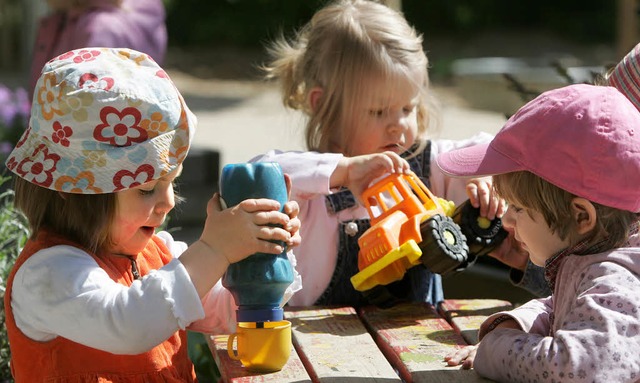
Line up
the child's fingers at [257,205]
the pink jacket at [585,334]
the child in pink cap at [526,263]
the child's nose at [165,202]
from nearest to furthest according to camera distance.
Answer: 1. the pink jacket at [585,334]
2. the child's fingers at [257,205]
3. the child's nose at [165,202]
4. the child in pink cap at [526,263]

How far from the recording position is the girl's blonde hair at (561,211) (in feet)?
6.87

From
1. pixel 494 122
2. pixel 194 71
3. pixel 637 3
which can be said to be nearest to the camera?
pixel 637 3

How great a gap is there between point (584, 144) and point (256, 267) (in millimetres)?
703

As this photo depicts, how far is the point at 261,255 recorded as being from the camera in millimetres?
2186

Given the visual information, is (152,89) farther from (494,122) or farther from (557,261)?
(494,122)

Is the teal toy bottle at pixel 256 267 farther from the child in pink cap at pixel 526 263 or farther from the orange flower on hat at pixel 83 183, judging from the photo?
the child in pink cap at pixel 526 263

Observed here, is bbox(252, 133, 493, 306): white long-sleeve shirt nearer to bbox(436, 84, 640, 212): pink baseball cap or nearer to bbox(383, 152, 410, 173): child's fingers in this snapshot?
bbox(383, 152, 410, 173): child's fingers

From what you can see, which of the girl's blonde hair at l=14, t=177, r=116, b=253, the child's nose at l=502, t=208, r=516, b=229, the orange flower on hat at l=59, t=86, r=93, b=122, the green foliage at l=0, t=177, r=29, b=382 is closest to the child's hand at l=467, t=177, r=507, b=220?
the child's nose at l=502, t=208, r=516, b=229

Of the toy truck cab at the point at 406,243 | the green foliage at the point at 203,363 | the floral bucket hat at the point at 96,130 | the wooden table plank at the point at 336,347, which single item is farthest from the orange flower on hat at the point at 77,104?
the green foliage at the point at 203,363

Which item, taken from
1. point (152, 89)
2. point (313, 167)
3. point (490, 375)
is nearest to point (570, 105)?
point (490, 375)

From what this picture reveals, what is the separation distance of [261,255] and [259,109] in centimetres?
1130

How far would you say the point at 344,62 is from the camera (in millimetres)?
3369

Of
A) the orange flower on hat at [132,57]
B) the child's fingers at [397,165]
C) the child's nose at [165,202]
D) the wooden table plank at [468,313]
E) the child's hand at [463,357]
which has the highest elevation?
the orange flower on hat at [132,57]

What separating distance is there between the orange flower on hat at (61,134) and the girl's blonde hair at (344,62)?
135 centimetres
